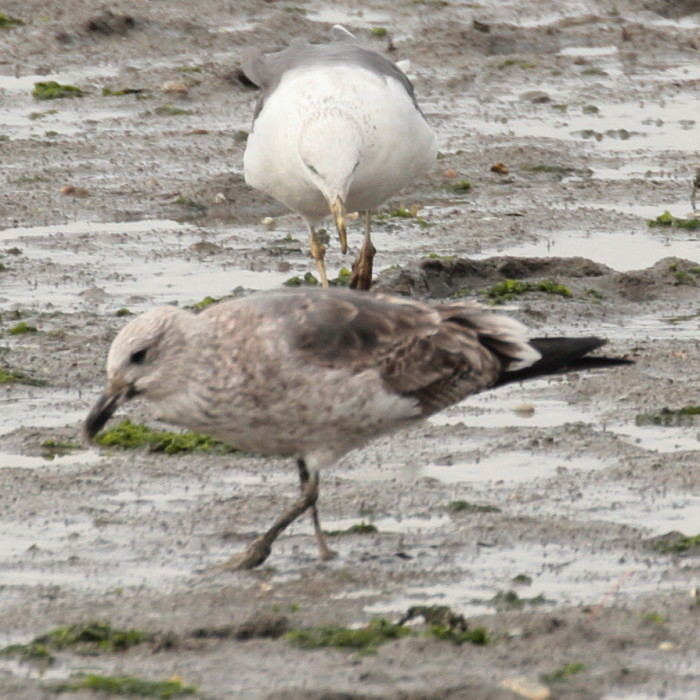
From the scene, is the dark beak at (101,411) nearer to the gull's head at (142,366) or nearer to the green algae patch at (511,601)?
the gull's head at (142,366)

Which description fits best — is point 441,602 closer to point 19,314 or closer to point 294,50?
point 19,314

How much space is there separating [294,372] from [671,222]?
5.42m

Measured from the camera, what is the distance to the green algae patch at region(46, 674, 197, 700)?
13.8ft

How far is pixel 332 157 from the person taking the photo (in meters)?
7.79

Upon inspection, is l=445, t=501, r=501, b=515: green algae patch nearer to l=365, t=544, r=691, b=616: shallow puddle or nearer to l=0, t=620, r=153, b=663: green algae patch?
l=365, t=544, r=691, b=616: shallow puddle

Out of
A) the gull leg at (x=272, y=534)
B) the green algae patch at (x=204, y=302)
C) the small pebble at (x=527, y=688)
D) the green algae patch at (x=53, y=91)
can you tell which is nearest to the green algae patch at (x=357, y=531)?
the gull leg at (x=272, y=534)

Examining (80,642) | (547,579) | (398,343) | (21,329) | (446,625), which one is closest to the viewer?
(80,642)

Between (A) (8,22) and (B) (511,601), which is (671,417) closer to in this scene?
(B) (511,601)

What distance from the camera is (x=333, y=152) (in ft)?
25.5

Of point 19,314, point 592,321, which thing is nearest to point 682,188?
point 592,321

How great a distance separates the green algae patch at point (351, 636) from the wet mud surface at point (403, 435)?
0.15 ft

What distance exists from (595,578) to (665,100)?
9447mm

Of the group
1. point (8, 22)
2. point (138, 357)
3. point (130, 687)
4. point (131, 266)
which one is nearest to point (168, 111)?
point (8, 22)

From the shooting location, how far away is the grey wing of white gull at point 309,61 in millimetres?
8508
